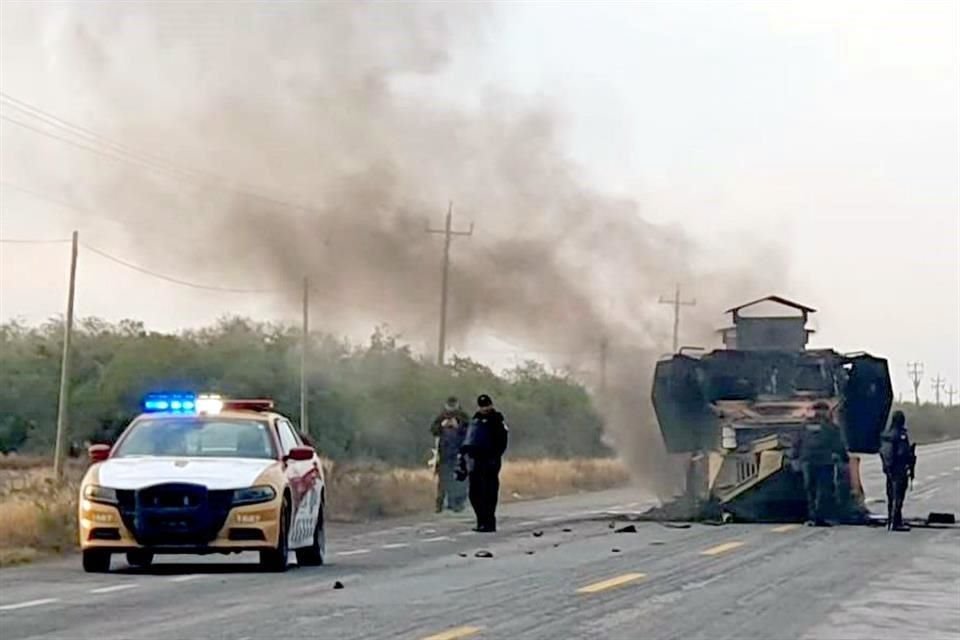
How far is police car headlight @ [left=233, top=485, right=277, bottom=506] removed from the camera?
1916 cm

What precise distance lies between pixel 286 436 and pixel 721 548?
5479 millimetres

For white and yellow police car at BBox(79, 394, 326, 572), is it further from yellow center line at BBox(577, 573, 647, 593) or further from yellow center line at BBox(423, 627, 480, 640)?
yellow center line at BBox(423, 627, 480, 640)

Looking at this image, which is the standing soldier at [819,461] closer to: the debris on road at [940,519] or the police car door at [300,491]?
the debris on road at [940,519]

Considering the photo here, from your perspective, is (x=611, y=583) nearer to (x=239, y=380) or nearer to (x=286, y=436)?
(x=286, y=436)

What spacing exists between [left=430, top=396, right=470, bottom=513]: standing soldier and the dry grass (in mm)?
648

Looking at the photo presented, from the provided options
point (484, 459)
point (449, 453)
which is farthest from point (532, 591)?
point (449, 453)

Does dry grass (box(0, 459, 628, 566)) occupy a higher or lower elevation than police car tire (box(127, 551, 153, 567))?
higher

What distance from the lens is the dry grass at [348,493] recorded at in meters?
23.9

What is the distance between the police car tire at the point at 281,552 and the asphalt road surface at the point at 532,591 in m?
0.13

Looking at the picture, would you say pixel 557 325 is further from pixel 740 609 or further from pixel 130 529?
pixel 740 609

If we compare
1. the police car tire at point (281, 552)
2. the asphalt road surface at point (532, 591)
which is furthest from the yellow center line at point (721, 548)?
the police car tire at point (281, 552)

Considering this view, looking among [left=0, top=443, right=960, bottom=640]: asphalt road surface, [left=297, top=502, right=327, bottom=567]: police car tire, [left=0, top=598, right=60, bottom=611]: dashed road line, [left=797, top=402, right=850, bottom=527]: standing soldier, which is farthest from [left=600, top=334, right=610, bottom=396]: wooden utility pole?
[left=0, top=598, right=60, bottom=611]: dashed road line

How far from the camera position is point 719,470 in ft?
101

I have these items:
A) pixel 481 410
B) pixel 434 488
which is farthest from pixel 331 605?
pixel 434 488
